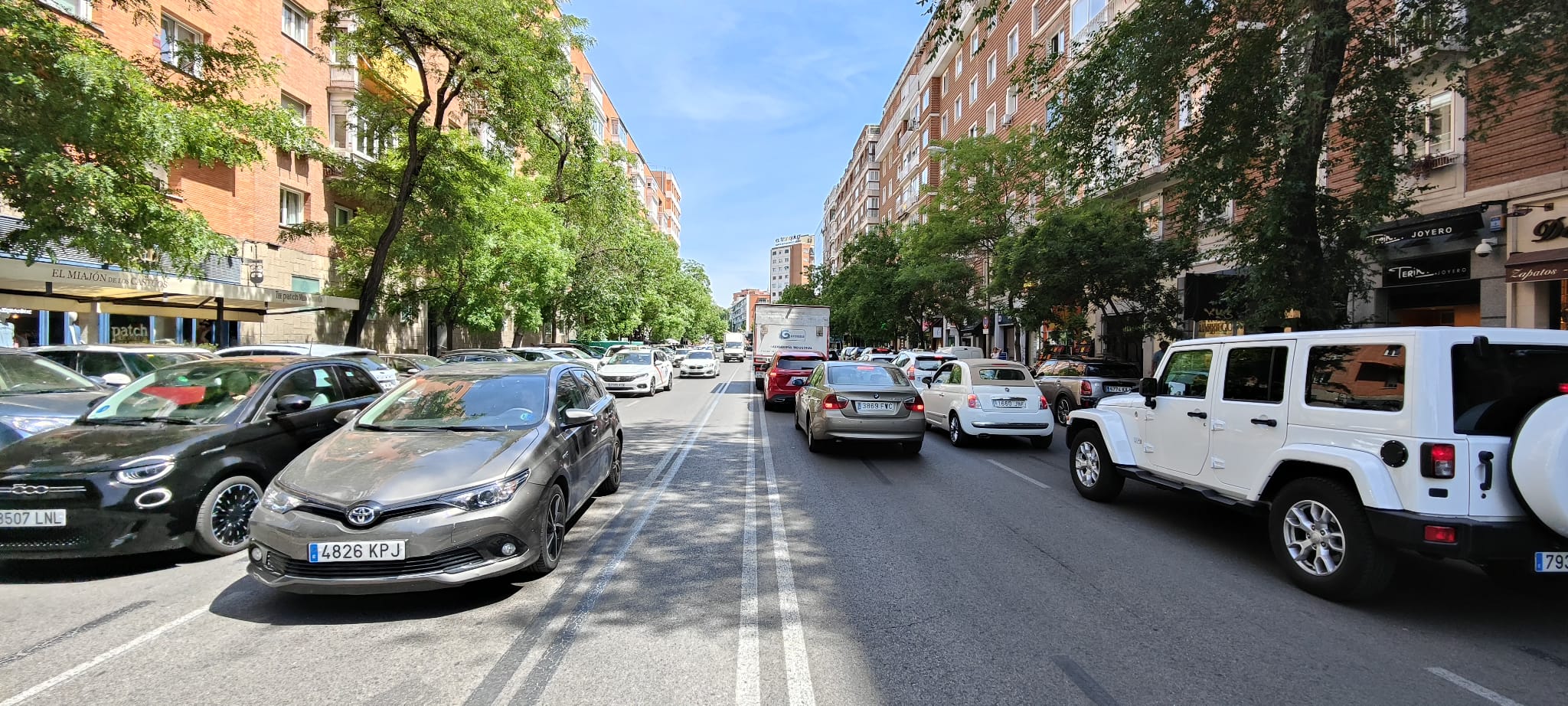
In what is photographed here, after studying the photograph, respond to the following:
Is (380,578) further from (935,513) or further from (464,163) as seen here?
(464,163)

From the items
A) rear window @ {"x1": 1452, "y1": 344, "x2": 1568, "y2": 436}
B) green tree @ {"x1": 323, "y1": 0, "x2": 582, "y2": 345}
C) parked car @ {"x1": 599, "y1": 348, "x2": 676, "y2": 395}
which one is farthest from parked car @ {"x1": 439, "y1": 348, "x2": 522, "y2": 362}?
rear window @ {"x1": 1452, "y1": 344, "x2": 1568, "y2": 436}

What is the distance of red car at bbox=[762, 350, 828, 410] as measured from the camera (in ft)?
55.7

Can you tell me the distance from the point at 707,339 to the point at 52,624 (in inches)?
5014

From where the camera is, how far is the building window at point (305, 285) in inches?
842

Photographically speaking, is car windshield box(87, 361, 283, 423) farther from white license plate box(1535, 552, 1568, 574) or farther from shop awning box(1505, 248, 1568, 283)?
shop awning box(1505, 248, 1568, 283)

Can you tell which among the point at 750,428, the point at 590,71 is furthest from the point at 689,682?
the point at 590,71

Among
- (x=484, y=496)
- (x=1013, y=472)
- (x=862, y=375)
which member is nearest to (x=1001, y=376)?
(x=862, y=375)

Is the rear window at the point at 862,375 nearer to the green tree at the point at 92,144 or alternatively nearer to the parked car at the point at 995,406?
the parked car at the point at 995,406

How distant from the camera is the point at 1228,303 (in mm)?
11695

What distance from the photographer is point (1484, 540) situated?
154 inches

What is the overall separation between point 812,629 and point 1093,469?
4.81 m

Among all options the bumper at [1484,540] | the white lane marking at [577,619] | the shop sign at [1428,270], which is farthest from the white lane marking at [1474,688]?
the shop sign at [1428,270]

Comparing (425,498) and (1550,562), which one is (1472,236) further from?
(425,498)

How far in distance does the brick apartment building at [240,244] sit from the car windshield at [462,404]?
28.2 ft
